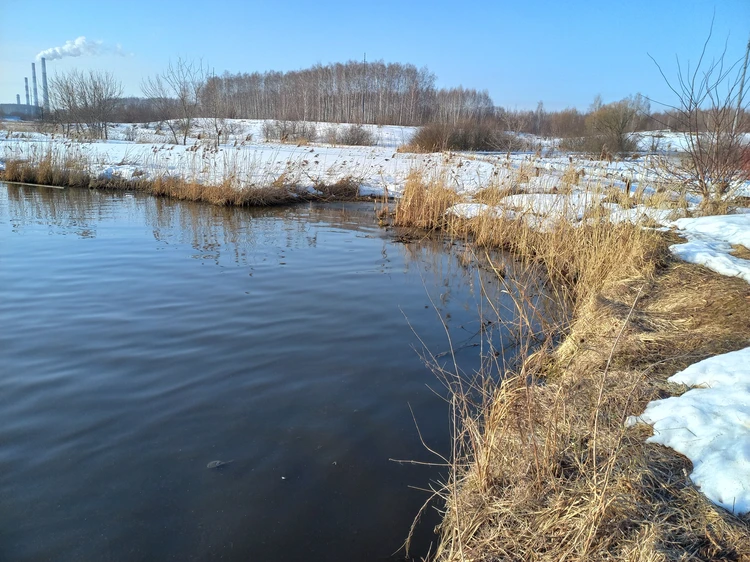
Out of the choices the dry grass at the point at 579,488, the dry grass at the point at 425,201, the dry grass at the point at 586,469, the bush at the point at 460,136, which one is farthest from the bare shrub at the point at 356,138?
the dry grass at the point at 579,488

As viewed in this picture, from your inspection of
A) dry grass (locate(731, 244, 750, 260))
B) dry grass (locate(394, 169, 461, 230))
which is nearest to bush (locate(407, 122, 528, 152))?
dry grass (locate(394, 169, 461, 230))

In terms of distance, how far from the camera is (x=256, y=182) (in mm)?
12453

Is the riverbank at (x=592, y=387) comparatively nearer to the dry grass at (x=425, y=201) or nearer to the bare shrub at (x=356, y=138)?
the dry grass at (x=425, y=201)

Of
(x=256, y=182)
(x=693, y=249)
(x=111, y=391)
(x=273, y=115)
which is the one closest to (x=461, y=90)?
(x=273, y=115)

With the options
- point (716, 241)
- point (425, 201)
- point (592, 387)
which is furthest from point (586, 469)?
point (425, 201)

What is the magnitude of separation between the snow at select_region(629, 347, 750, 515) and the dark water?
1199 mm

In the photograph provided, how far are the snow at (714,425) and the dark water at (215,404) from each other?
1199mm

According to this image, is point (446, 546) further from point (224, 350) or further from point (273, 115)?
point (273, 115)

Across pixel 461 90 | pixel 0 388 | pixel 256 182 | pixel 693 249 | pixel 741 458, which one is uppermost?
pixel 461 90

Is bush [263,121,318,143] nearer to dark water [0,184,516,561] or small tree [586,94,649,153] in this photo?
small tree [586,94,649,153]

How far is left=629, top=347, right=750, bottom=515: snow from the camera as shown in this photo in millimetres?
1863

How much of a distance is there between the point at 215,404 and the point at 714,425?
283cm

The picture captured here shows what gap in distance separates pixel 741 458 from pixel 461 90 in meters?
62.0

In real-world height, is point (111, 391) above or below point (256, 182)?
below
